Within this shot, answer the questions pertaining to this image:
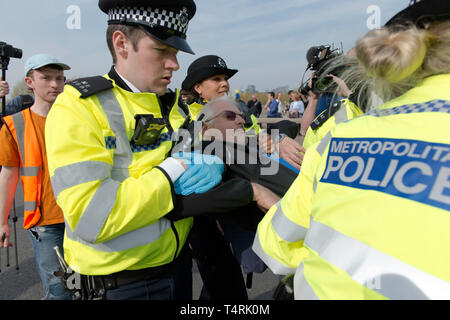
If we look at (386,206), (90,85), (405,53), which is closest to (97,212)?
(90,85)

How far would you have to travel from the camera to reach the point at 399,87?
0.86 metres

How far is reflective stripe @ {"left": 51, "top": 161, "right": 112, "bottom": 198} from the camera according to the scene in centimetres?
108

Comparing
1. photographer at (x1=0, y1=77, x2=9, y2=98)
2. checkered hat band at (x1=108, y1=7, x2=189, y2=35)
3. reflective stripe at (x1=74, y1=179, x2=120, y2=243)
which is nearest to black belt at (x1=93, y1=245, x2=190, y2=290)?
reflective stripe at (x1=74, y1=179, x2=120, y2=243)

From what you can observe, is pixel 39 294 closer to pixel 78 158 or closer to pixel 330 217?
pixel 78 158

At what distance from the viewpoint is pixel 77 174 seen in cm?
A: 109

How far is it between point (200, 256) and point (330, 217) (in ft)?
5.77

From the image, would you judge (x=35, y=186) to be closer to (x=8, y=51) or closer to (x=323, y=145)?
(x=8, y=51)

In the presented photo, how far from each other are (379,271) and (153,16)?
4.22 ft

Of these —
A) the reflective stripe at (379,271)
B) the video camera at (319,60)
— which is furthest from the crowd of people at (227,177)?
the video camera at (319,60)

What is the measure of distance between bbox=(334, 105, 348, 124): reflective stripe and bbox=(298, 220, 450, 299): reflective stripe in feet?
3.94

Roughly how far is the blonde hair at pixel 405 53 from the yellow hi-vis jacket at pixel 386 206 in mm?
43

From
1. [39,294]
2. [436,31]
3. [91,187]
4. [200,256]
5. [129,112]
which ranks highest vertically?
[436,31]

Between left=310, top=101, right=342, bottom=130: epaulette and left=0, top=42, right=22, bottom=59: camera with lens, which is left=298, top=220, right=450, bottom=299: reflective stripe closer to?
left=310, top=101, right=342, bottom=130: epaulette
